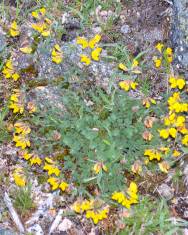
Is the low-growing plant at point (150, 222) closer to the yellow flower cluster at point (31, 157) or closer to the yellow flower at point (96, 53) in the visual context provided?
the yellow flower cluster at point (31, 157)

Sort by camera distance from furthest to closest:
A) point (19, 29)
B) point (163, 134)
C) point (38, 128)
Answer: point (19, 29)
point (38, 128)
point (163, 134)

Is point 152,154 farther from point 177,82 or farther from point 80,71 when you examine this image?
point 80,71

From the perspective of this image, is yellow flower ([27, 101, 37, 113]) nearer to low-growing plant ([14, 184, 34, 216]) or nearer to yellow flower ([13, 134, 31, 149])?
yellow flower ([13, 134, 31, 149])

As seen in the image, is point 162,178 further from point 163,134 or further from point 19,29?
point 19,29

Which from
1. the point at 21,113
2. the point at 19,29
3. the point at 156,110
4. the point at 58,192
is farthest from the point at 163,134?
the point at 19,29

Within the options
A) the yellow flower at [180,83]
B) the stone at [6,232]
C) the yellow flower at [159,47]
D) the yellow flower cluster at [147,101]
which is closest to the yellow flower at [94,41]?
the yellow flower at [159,47]

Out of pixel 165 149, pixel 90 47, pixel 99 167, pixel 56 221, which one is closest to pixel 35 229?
pixel 56 221

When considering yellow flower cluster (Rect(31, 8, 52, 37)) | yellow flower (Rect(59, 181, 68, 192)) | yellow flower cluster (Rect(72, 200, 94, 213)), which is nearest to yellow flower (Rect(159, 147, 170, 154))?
yellow flower cluster (Rect(72, 200, 94, 213))
